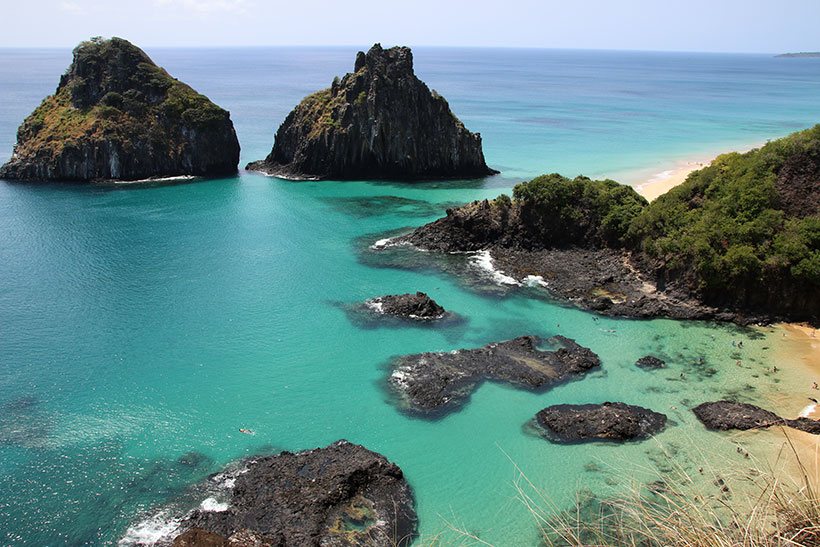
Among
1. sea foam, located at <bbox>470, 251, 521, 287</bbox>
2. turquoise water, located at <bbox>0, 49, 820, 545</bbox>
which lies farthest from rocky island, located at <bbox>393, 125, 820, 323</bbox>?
turquoise water, located at <bbox>0, 49, 820, 545</bbox>

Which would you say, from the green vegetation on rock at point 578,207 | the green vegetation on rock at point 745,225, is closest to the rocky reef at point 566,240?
the green vegetation on rock at point 578,207

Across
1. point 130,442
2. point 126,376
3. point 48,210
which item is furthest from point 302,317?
point 48,210

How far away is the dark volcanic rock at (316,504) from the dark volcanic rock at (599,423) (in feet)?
31.3

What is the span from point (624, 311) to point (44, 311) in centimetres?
4609

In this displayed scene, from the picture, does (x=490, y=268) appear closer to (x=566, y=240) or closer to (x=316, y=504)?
(x=566, y=240)

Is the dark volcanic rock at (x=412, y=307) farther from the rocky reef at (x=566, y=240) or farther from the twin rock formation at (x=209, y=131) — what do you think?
the twin rock formation at (x=209, y=131)

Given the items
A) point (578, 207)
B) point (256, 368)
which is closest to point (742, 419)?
point (256, 368)

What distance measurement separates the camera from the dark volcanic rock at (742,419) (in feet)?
111

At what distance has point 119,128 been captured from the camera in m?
96.2

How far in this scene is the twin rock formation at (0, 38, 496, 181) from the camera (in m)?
94.8

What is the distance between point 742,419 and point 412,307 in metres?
23.8

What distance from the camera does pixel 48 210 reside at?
257ft

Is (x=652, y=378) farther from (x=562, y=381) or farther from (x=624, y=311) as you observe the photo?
(x=624, y=311)

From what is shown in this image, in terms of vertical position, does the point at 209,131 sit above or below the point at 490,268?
above
